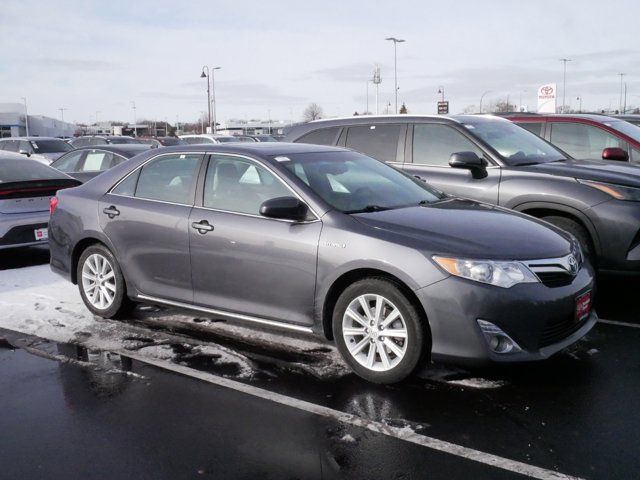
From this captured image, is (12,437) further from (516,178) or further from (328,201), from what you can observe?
(516,178)

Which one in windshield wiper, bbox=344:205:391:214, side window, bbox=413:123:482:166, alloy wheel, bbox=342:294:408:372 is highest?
side window, bbox=413:123:482:166

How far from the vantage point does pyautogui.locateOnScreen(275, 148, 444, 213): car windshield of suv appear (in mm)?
4863

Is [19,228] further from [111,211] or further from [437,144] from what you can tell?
[437,144]

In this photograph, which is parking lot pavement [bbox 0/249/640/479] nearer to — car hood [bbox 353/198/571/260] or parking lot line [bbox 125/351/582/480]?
parking lot line [bbox 125/351/582/480]

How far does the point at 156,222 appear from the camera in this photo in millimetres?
5418

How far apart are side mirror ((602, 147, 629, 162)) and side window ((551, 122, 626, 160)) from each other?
36 centimetres

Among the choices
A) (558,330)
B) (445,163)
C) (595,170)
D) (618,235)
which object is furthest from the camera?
(445,163)

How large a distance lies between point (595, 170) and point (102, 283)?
4847mm

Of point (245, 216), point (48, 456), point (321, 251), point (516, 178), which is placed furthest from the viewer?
point (516, 178)

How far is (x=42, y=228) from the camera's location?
27.7ft

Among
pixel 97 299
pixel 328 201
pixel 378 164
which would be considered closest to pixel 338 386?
pixel 328 201

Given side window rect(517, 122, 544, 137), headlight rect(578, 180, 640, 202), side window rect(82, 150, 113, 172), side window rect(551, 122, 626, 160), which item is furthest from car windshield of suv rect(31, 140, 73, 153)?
headlight rect(578, 180, 640, 202)

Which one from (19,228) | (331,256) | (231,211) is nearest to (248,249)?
(231,211)

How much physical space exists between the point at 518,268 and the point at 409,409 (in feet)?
3.56
